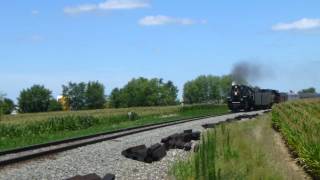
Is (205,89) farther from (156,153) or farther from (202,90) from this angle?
(156,153)

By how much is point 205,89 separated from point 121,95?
38161 mm

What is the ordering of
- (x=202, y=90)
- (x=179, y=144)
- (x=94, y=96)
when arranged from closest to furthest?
(x=179, y=144) → (x=94, y=96) → (x=202, y=90)

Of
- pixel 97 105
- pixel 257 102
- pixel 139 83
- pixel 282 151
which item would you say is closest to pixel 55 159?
pixel 282 151

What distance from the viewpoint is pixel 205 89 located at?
642ft

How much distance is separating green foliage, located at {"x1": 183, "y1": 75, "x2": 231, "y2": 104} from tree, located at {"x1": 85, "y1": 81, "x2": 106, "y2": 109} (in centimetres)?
3618

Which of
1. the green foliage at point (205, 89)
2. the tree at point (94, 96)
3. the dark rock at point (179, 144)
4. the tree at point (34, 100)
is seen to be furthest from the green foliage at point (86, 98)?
the dark rock at point (179, 144)

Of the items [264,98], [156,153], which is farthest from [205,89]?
[156,153]

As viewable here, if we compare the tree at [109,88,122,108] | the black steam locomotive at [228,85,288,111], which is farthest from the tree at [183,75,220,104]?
the black steam locomotive at [228,85,288,111]

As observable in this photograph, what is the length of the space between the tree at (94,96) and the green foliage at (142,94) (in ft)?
13.2

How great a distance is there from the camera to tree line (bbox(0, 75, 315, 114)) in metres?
154

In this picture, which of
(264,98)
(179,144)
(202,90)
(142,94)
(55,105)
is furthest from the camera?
(202,90)

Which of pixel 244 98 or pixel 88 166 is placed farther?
pixel 244 98

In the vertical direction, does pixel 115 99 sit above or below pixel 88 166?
above

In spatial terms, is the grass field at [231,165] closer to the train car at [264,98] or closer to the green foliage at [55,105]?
the train car at [264,98]
